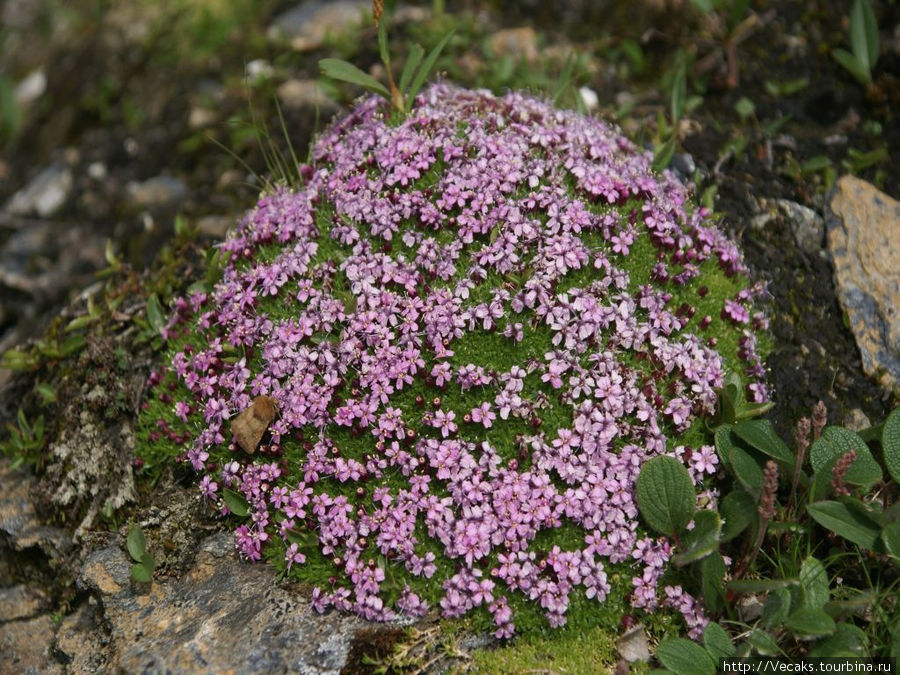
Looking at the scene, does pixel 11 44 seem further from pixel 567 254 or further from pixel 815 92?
pixel 815 92

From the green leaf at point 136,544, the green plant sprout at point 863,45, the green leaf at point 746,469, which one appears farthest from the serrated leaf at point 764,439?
the green plant sprout at point 863,45

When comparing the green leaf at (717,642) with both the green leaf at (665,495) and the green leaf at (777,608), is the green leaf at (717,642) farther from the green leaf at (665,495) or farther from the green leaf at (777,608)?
the green leaf at (665,495)

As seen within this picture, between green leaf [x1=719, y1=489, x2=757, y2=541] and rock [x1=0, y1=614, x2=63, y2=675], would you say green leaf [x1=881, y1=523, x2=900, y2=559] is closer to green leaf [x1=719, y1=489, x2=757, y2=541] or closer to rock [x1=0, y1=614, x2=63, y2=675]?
green leaf [x1=719, y1=489, x2=757, y2=541]

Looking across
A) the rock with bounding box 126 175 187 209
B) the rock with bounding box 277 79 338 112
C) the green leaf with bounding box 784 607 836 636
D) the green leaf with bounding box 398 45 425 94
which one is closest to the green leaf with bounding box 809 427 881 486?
the green leaf with bounding box 784 607 836 636

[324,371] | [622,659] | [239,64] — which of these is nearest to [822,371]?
[622,659]

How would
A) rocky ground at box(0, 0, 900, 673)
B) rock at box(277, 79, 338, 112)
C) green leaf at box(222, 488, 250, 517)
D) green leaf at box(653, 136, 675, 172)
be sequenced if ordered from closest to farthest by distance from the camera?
1. green leaf at box(222, 488, 250, 517)
2. rocky ground at box(0, 0, 900, 673)
3. green leaf at box(653, 136, 675, 172)
4. rock at box(277, 79, 338, 112)

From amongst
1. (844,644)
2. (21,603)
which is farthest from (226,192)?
(844,644)
